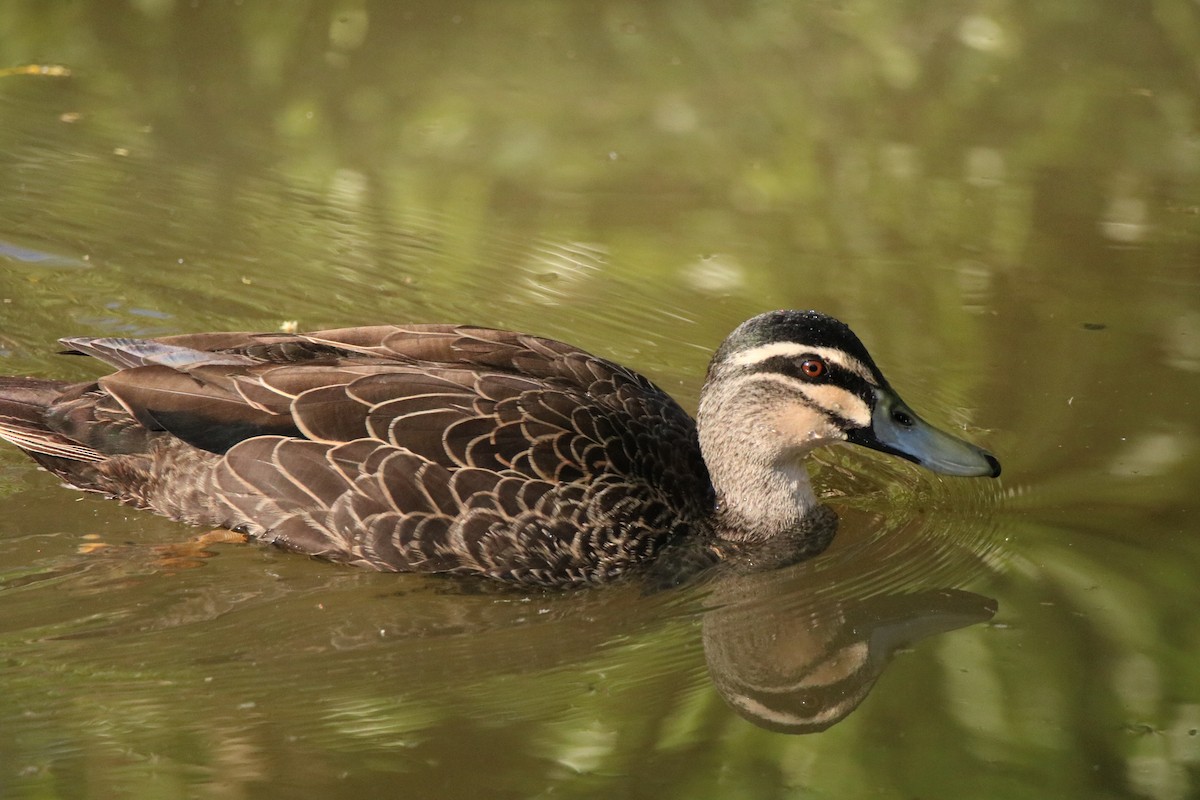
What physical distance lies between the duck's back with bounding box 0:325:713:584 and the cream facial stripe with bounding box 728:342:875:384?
22.6 inches

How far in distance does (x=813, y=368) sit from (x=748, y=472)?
595 millimetres

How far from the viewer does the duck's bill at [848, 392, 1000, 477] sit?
6566 millimetres

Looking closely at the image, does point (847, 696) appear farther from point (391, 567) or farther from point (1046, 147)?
point (1046, 147)

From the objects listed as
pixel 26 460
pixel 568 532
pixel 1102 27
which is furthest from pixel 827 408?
pixel 1102 27

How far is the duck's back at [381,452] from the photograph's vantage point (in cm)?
629

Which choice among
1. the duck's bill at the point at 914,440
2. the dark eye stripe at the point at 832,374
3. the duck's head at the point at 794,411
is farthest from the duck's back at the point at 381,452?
the duck's bill at the point at 914,440

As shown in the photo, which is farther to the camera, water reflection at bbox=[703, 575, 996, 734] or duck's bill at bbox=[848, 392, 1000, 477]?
duck's bill at bbox=[848, 392, 1000, 477]

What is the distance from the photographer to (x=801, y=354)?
21.5 ft

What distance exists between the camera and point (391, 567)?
638cm

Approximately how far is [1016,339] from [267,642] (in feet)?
14.4

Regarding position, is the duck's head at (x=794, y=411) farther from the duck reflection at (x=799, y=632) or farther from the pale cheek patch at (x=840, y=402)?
the duck reflection at (x=799, y=632)

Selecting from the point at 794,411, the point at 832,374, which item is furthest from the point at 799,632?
the point at 832,374

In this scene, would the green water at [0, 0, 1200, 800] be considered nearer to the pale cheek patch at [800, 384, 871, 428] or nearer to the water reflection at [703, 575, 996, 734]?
the water reflection at [703, 575, 996, 734]

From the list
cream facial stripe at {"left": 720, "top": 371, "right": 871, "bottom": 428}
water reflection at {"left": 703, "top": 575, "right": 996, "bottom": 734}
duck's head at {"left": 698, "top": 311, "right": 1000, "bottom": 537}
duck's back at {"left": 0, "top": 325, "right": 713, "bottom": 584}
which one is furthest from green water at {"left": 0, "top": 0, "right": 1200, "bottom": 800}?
cream facial stripe at {"left": 720, "top": 371, "right": 871, "bottom": 428}
